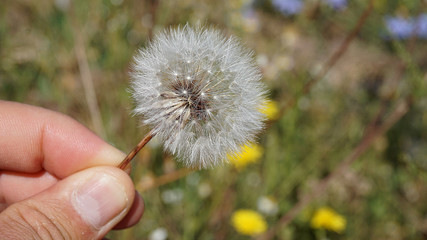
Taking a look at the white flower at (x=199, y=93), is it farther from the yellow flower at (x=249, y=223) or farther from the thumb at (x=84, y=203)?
the yellow flower at (x=249, y=223)

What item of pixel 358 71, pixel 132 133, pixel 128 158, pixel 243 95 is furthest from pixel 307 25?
pixel 128 158

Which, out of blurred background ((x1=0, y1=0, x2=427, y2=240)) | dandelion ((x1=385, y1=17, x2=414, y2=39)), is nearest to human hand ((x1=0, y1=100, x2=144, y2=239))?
blurred background ((x1=0, y1=0, x2=427, y2=240))

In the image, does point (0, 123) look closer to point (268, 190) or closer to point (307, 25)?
point (268, 190)

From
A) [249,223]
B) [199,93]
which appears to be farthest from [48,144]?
[249,223]

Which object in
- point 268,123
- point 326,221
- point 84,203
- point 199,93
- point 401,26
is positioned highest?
point 199,93

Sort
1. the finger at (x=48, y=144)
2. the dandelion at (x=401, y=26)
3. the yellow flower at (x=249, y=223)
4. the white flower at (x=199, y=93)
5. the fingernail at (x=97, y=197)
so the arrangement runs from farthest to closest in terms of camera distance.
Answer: the dandelion at (x=401, y=26) → the yellow flower at (x=249, y=223) → the finger at (x=48, y=144) → the fingernail at (x=97, y=197) → the white flower at (x=199, y=93)

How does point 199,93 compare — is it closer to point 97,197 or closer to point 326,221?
point 97,197

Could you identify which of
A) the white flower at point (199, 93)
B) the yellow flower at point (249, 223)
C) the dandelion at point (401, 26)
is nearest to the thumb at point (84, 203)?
the white flower at point (199, 93)
